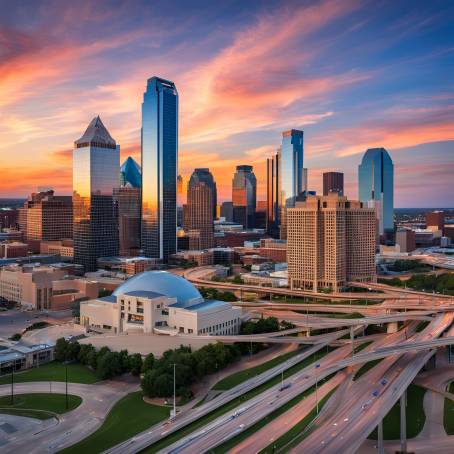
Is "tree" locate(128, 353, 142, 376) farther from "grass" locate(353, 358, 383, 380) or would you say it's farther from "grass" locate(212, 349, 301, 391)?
"grass" locate(353, 358, 383, 380)

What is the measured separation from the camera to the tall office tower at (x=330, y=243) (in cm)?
15888

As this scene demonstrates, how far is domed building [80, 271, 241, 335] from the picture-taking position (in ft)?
319

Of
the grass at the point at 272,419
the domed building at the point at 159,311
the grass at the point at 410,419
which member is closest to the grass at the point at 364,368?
the grass at the point at 410,419

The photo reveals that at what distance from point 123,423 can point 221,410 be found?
11.8 metres

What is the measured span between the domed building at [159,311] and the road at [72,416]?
18.8m

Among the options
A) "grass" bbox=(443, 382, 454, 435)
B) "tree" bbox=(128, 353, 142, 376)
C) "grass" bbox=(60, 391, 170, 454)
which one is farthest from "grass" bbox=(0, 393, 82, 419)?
"grass" bbox=(443, 382, 454, 435)

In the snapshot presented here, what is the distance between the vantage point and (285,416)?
6112 cm

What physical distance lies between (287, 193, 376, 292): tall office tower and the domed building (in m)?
60.8

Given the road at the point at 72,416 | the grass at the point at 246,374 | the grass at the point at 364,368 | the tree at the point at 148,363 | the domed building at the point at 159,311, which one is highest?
the domed building at the point at 159,311

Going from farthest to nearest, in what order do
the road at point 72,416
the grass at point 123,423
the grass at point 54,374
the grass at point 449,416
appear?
the grass at point 54,374, the grass at point 449,416, the road at point 72,416, the grass at point 123,423

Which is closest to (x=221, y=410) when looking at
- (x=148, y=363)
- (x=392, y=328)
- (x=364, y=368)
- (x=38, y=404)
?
(x=148, y=363)

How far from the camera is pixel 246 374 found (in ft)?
267

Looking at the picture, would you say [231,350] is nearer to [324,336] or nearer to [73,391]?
[324,336]

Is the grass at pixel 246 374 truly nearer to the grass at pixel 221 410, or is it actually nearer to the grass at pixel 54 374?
the grass at pixel 221 410
